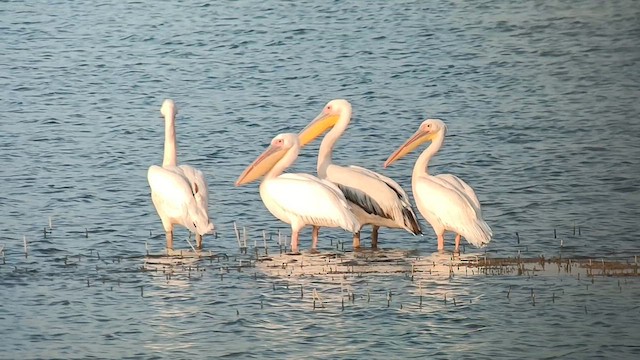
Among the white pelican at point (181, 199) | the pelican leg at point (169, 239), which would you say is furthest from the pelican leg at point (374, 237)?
the pelican leg at point (169, 239)

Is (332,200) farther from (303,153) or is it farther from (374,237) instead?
(303,153)

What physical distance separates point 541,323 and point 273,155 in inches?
137

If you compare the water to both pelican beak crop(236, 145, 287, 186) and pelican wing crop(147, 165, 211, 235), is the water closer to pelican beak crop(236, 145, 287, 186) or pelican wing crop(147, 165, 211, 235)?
pelican wing crop(147, 165, 211, 235)

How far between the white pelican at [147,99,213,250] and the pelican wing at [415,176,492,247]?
5.57 ft

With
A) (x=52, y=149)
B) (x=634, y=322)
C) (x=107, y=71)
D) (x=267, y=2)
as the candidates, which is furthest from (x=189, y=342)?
(x=267, y=2)

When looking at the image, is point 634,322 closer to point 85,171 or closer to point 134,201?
point 134,201

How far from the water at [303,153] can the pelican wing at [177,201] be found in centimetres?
32

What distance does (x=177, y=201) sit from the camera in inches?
472

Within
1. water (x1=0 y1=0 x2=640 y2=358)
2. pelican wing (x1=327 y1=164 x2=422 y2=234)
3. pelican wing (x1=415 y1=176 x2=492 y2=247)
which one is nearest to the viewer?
water (x1=0 y1=0 x2=640 y2=358)

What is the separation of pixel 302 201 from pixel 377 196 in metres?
0.62

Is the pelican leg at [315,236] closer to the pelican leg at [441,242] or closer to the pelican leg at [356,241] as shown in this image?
the pelican leg at [356,241]

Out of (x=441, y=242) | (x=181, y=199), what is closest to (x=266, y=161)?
(x=181, y=199)

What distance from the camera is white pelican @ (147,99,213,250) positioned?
11.9 m

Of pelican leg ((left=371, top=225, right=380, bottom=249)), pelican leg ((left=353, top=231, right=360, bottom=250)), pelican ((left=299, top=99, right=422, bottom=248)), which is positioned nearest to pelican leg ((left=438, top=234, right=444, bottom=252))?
pelican ((left=299, top=99, right=422, bottom=248))
